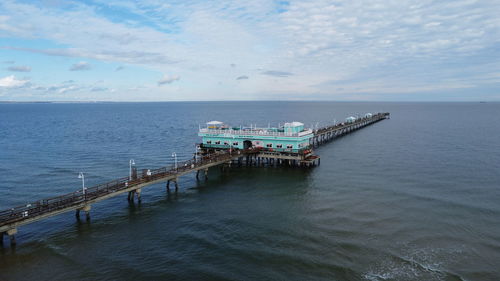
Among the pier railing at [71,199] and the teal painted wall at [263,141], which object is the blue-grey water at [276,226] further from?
the teal painted wall at [263,141]

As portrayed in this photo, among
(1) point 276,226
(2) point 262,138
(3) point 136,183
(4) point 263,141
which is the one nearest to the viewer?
(1) point 276,226

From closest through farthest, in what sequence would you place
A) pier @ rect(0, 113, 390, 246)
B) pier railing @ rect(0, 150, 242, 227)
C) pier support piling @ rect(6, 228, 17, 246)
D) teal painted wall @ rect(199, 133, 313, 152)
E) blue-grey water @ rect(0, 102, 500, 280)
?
blue-grey water @ rect(0, 102, 500, 280) < pier support piling @ rect(6, 228, 17, 246) < pier railing @ rect(0, 150, 242, 227) < pier @ rect(0, 113, 390, 246) < teal painted wall @ rect(199, 133, 313, 152)

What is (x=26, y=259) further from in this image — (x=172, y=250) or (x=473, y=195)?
(x=473, y=195)

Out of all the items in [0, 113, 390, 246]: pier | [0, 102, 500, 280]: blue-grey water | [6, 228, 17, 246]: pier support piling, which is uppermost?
[0, 113, 390, 246]: pier

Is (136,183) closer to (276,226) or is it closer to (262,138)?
(276,226)

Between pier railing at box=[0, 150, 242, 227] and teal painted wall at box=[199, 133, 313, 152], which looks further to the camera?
teal painted wall at box=[199, 133, 313, 152]

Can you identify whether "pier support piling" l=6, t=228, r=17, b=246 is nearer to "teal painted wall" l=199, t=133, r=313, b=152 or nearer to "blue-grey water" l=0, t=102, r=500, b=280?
"blue-grey water" l=0, t=102, r=500, b=280

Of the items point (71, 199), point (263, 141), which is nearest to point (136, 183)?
point (71, 199)

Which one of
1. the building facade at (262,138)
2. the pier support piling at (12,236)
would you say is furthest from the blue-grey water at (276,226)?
the building facade at (262,138)

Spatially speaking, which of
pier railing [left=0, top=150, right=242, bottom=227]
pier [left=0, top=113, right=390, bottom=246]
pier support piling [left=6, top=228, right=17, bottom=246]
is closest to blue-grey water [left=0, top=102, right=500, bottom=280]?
pier support piling [left=6, top=228, right=17, bottom=246]
